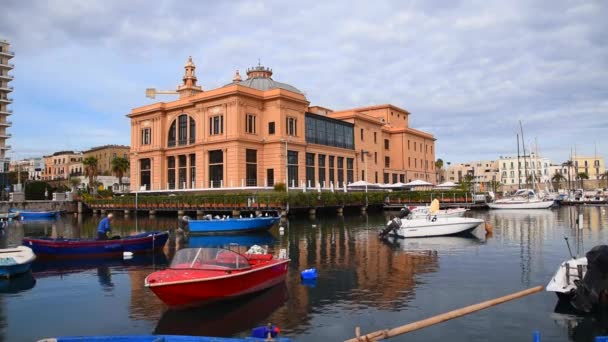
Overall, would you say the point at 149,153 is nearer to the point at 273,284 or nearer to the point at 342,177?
the point at 342,177

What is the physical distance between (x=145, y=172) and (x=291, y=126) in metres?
24.4

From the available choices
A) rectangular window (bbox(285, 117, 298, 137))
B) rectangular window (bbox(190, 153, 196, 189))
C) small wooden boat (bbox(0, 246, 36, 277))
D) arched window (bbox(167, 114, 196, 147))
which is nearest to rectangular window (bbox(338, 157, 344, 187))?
rectangular window (bbox(285, 117, 298, 137))

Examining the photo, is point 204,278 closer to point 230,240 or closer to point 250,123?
point 230,240

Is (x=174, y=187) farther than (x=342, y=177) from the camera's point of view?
No

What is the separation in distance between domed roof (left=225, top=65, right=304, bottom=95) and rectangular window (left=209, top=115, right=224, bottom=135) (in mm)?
9955

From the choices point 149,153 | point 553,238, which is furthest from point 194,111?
point 553,238

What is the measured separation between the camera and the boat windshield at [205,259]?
→ 13586 millimetres

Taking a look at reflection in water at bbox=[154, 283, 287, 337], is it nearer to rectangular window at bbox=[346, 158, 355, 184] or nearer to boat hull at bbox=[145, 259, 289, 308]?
boat hull at bbox=[145, 259, 289, 308]

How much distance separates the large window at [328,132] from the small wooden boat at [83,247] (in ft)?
144

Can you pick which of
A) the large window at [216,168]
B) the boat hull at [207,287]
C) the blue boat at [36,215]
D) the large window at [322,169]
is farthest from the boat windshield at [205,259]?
the blue boat at [36,215]

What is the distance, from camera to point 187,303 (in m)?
13.3

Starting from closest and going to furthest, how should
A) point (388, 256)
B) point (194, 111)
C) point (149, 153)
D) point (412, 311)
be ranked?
1. point (412, 311)
2. point (388, 256)
3. point (194, 111)
4. point (149, 153)

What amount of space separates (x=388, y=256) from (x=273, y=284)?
913 centimetres

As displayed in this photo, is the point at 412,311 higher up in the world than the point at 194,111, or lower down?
lower down
